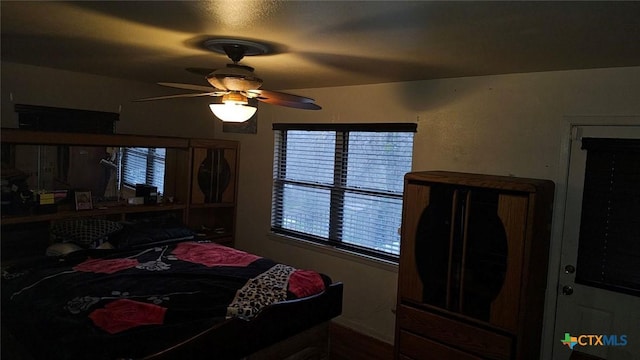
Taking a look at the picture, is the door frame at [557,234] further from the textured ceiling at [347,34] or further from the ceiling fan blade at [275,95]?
the ceiling fan blade at [275,95]

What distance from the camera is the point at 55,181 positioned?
357 cm

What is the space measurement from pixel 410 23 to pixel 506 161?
1.56m

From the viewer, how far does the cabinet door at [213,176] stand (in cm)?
440

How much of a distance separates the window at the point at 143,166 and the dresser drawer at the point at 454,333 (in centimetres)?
278

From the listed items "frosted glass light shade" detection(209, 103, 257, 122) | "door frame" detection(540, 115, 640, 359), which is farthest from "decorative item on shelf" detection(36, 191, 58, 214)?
"door frame" detection(540, 115, 640, 359)

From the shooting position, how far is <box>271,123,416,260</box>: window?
3539mm

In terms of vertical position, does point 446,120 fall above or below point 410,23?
below

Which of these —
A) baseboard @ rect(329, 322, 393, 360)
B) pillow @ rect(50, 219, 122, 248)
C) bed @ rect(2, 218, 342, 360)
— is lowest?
baseboard @ rect(329, 322, 393, 360)

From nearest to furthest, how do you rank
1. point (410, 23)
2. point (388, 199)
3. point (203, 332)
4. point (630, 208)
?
point (410, 23) < point (203, 332) < point (630, 208) < point (388, 199)

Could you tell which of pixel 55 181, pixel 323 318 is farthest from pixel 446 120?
pixel 55 181

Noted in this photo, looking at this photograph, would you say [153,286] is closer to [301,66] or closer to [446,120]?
[301,66]

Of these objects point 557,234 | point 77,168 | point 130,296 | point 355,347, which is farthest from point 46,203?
point 557,234

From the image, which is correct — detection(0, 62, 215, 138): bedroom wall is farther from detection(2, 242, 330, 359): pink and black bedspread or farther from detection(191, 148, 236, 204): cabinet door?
detection(2, 242, 330, 359): pink and black bedspread

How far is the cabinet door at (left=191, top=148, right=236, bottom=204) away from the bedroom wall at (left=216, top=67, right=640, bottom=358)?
496mm
